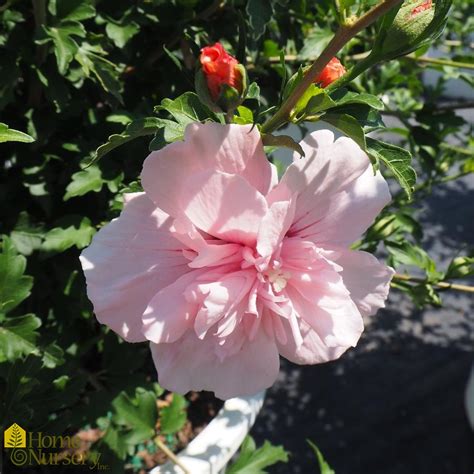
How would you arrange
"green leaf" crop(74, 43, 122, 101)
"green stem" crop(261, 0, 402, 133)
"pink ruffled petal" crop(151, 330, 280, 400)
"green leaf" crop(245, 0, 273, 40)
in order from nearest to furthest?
"green stem" crop(261, 0, 402, 133), "pink ruffled petal" crop(151, 330, 280, 400), "green leaf" crop(245, 0, 273, 40), "green leaf" crop(74, 43, 122, 101)

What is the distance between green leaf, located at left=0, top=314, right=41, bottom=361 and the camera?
792 millimetres

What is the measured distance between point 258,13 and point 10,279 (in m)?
0.49

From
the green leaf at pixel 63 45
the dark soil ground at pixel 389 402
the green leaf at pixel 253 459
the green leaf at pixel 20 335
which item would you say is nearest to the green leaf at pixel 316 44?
the green leaf at pixel 63 45

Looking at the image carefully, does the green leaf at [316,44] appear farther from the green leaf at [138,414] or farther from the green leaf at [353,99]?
the green leaf at [138,414]

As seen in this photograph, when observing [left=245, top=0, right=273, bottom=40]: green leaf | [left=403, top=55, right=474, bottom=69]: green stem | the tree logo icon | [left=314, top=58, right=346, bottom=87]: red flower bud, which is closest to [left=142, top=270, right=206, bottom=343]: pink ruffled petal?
[left=314, top=58, right=346, bottom=87]: red flower bud

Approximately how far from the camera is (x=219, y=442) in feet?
3.31

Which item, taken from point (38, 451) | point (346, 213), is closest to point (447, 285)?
point (346, 213)

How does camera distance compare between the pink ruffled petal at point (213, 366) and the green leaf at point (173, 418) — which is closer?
the pink ruffled petal at point (213, 366)

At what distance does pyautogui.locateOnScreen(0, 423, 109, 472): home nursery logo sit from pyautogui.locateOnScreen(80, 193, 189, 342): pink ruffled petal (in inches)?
15.8

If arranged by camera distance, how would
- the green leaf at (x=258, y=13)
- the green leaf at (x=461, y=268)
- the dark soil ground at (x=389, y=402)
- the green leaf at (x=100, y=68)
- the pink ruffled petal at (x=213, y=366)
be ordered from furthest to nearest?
the dark soil ground at (x=389, y=402)
the green leaf at (x=461, y=268)
the green leaf at (x=100, y=68)
the green leaf at (x=258, y=13)
the pink ruffled petal at (x=213, y=366)

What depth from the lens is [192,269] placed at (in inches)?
20.3

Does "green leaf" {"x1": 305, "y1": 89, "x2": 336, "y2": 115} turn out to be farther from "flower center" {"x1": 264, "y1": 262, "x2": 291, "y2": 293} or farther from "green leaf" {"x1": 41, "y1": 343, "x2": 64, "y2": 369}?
"green leaf" {"x1": 41, "y1": 343, "x2": 64, "y2": 369}

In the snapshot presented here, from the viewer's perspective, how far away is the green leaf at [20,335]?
2.60ft

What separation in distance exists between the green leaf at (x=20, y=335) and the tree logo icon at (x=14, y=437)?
0.34 ft
